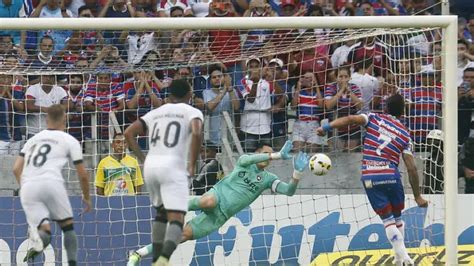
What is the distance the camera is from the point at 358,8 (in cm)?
1812

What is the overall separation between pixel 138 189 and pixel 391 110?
10.8 ft

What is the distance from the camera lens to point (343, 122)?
13.9 meters

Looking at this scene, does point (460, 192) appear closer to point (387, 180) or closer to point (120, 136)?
point (387, 180)

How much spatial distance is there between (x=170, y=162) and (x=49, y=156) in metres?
1.17

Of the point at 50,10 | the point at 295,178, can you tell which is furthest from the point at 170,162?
the point at 50,10

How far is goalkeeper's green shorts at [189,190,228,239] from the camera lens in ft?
48.7

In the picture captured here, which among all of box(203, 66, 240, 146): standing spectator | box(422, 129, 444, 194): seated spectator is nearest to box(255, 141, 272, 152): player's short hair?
box(203, 66, 240, 146): standing spectator

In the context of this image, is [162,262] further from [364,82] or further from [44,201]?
[364,82]

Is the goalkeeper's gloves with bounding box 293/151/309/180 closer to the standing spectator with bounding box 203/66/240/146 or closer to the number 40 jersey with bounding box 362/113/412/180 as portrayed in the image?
the number 40 jersey with bounding box 362/113/412/180

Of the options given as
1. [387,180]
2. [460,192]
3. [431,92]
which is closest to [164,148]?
[387,180]

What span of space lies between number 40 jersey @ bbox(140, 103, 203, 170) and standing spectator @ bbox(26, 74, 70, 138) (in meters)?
3.79

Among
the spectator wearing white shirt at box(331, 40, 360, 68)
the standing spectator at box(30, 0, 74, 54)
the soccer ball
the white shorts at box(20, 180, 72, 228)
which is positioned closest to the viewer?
the white shorts at box(20, 180, 72, 228)

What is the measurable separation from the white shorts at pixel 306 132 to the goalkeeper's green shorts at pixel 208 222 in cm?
172

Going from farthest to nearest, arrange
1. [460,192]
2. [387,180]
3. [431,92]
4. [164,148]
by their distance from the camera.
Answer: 1. [460,192]
2. [431,92]
3. [387,180]
4. [164,148]
